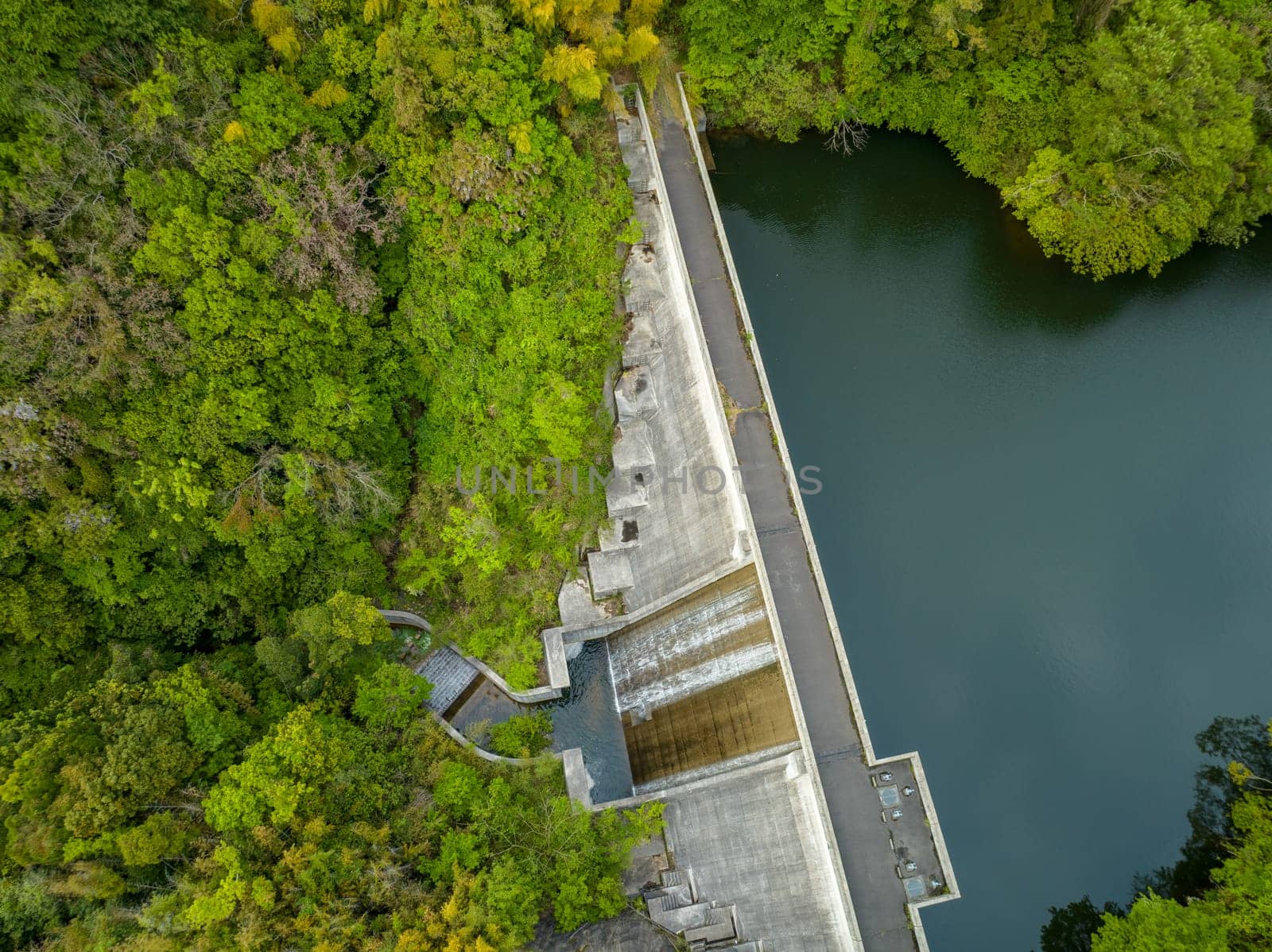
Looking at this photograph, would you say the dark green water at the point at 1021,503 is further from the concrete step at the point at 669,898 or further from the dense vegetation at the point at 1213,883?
the concrete step at the point at 669,898

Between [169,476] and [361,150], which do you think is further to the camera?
[361,150]

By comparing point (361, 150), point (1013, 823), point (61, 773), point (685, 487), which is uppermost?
point (361, 150)

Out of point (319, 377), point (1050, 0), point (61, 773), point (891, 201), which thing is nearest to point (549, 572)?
point (319, 377)

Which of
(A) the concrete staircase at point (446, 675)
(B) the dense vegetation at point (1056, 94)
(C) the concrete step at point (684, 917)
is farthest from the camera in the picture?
(A) the concrete staircase at point (446, 675)

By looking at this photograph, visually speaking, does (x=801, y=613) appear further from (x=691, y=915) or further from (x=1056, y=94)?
(x=1056, y=94)

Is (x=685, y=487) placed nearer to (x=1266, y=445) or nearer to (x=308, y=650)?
(x=308, y=650)

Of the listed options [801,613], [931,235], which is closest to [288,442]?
[801,613]

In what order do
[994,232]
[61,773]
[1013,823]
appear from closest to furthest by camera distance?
[61,773] → [1013,823] → [994,232]

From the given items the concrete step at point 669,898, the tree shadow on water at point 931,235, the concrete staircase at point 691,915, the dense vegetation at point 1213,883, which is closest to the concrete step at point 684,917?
the concrete staircase at point 691,915
